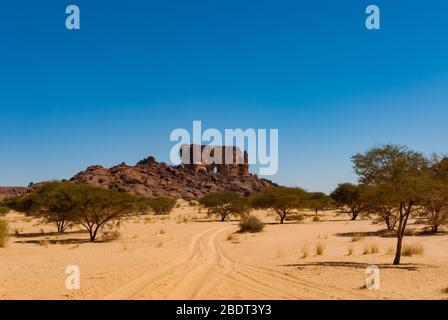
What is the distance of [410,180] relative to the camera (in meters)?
16.4

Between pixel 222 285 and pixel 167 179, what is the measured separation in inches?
5679

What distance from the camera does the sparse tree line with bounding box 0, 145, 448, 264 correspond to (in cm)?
1692

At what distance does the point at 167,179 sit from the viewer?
156 metres

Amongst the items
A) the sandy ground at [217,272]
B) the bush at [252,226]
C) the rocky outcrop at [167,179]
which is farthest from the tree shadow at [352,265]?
the rocky outcrop at [167,179]

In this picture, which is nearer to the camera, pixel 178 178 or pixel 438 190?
pixel 438 190

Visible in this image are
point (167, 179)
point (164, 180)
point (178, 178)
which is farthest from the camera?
point (178, 178)

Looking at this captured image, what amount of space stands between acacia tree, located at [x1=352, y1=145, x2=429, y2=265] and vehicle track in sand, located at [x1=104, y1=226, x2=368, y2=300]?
496cm

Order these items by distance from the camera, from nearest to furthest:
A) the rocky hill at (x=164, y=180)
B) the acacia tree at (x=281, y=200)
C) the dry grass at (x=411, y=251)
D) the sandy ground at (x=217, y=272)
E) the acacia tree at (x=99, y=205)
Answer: the sandy ground at (x=217, y=272) < the dry grass at (x=411, y=251) < the acacia tree at (x=99, y=205) < the acacia tree at (x=281, y=200) < the rocky hill at (x=164, y=180)

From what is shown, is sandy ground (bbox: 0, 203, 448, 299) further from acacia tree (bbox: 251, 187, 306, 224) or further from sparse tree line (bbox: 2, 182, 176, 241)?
acacia tree (bbox: 251, 187, 306, 224)

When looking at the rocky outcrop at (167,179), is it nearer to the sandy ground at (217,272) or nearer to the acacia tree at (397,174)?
the sandy ground at (217,272)

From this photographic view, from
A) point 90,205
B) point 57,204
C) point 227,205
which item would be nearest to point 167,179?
point 227,205

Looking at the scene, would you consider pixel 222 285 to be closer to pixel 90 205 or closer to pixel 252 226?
pixel 90 205

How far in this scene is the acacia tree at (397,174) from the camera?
53.9ft
